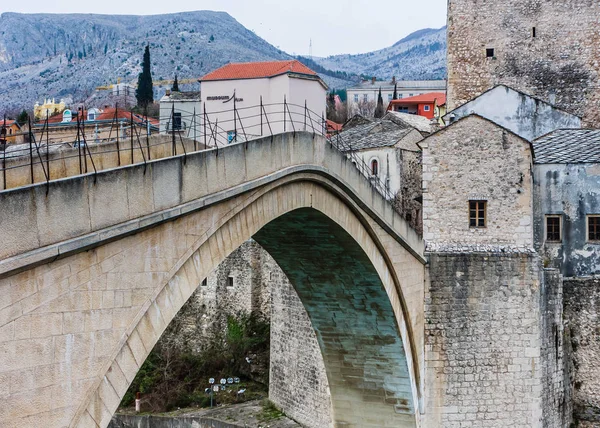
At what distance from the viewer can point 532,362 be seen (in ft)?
61.9

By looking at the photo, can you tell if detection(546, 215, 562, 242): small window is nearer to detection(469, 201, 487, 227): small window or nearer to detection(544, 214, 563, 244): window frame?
detection(544, 214, 563, 244): window frame

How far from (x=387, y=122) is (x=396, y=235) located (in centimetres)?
1534

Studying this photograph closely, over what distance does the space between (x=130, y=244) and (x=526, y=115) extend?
1763cm

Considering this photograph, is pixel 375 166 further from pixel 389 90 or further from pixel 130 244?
pixel 389 90

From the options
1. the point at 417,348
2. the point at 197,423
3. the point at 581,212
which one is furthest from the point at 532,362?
the point at 197,423

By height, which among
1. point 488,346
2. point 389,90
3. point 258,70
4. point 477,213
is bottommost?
point 488,346

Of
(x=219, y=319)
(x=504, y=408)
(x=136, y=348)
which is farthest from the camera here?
(x=219, y=319)

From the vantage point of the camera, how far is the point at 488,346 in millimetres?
18766

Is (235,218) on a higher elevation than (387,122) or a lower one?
lower

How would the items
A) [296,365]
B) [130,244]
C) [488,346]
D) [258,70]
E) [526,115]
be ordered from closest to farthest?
[130,244] → [488,346] → [296,365] → [526,115] → [258,70]

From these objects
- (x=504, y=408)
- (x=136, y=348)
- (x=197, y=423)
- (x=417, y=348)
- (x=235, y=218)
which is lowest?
(x=197, y=423)

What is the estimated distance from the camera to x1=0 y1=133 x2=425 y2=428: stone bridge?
25.8 ft

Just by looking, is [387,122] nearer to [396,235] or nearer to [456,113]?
[456,113]

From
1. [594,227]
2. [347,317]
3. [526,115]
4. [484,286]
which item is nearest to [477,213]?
[484,286]
